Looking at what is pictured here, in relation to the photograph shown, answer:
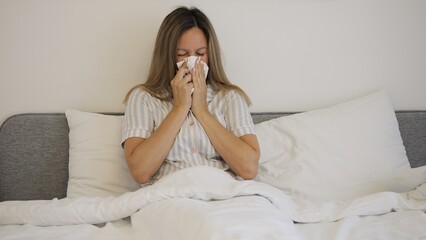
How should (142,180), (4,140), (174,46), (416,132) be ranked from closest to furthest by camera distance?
1. (142,180)
2. (174,46)
3. (4,140)
4. (416,132)

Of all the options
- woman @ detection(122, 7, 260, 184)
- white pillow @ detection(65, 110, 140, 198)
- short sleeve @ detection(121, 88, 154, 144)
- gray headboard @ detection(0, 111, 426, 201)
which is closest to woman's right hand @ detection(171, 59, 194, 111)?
woman @ detection(122, 7, 260, 184)

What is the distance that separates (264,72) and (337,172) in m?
0.49

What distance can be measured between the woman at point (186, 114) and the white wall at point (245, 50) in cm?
18

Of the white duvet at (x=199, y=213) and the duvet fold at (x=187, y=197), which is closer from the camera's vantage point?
the white duvet at (x=199, y=213)

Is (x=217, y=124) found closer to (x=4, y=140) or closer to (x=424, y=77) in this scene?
(x=4, y=140)

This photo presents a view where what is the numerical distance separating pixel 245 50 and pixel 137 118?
553mm

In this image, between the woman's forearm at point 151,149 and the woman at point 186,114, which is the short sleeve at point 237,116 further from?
the woman's forearm at point 151,149

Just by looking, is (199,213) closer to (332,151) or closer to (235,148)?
(235,148)

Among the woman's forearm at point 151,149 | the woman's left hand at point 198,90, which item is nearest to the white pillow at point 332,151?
the woman's left hand at point 198,90

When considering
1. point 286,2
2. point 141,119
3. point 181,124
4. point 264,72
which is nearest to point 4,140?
point 141,119

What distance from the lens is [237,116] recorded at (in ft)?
4.62

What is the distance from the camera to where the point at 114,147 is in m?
1.48

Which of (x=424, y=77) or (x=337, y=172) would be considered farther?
(x=424, y=77)

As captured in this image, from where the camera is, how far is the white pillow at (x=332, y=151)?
1.44 m
